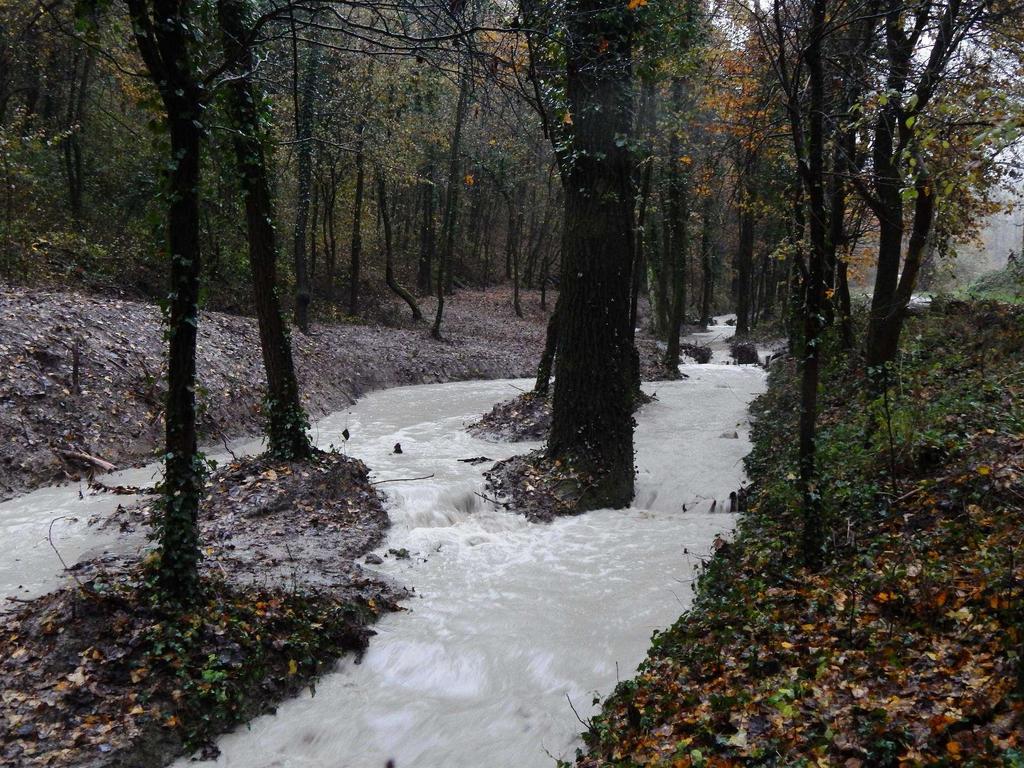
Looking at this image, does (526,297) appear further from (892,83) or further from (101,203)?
(892,83)

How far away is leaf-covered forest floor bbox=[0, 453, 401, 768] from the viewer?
434 centimetres

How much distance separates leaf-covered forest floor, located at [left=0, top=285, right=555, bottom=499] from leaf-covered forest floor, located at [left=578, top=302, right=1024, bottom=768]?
428cm

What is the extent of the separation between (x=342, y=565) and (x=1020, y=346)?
9.64 metres

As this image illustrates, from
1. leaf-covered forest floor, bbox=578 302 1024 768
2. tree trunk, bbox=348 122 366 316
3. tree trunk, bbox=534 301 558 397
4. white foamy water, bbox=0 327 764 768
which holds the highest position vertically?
tree trunk, bbox=348 122 366 316

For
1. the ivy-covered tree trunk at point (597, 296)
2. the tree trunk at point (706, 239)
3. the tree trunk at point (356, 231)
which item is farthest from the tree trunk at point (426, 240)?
the ivy-covered tree trunk at point (597, 296)

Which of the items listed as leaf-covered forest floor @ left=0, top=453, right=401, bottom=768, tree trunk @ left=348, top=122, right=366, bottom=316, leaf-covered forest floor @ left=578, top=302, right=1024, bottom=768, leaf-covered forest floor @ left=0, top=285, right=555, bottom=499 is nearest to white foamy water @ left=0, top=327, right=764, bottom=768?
leaf-covered forest floor @ left=0, top=453, right=401, bottom=768

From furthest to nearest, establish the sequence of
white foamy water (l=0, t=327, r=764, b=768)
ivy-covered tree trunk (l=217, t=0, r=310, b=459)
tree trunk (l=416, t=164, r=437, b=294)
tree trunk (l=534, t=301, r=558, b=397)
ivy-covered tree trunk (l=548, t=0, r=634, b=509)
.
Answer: tree trunk (l=416, t=164, r=437, b=294)
tree trunk (l=534, t=301, r=558, b=397)
ivy-covered tree trunk (l=548, t=0, r=634, b=509)
ivy-covered tree trunk (l=217, t=0, r=310, b=459)
white foamy water (l=0, t=327, r=764, b=768)

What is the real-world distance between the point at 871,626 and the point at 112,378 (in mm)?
12745

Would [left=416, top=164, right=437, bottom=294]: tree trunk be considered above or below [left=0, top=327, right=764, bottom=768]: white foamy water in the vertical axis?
above

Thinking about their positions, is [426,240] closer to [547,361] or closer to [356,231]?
[356,231]

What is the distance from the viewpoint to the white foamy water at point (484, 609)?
482cm

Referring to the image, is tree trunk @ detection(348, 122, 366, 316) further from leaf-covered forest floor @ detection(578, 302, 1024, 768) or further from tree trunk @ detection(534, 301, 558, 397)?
leaf-covered forest floor @ detection(578, 302, 1024, 768)

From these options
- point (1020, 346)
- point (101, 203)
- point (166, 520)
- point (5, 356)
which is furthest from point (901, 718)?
point (101, 203)

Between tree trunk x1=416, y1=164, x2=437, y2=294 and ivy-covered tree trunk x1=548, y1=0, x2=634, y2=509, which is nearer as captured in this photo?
ivy-covered tree trunk x1=548, y1=0, x2=634, y2=509
